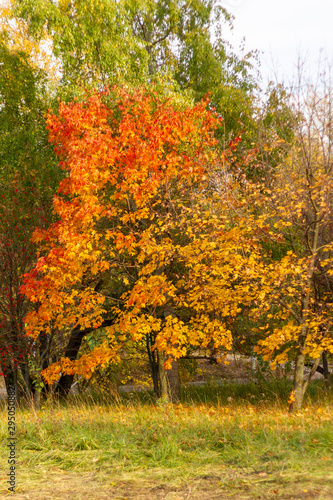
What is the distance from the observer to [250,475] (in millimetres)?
4664

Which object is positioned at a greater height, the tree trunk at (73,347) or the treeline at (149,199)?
the treeline at (149,199)

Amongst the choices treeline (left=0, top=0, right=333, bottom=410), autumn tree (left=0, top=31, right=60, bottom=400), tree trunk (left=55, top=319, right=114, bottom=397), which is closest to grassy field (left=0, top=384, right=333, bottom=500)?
treeline (left=0, top=0, right=333, bottom=410)

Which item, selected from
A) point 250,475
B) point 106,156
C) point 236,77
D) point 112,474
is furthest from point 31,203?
point 250,475

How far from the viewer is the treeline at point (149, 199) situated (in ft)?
28.0

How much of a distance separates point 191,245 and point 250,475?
5248 millimetres

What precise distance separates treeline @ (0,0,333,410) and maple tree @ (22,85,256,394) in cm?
5

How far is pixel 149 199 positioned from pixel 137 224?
33.6 inches

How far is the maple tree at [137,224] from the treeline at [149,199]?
49 mm

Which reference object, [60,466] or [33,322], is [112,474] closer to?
[60,466]

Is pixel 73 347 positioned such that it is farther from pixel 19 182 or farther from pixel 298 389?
pixel 298 389

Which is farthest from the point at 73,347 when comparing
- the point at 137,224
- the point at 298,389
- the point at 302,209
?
the point at 302,209

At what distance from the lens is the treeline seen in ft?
28.0

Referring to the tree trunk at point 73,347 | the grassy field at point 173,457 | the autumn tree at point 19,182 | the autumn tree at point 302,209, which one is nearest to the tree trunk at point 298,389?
the autumn tree at point 302,209

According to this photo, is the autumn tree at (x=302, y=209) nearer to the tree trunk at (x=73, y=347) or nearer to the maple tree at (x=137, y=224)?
the maple tree at (x=137, y=224)
